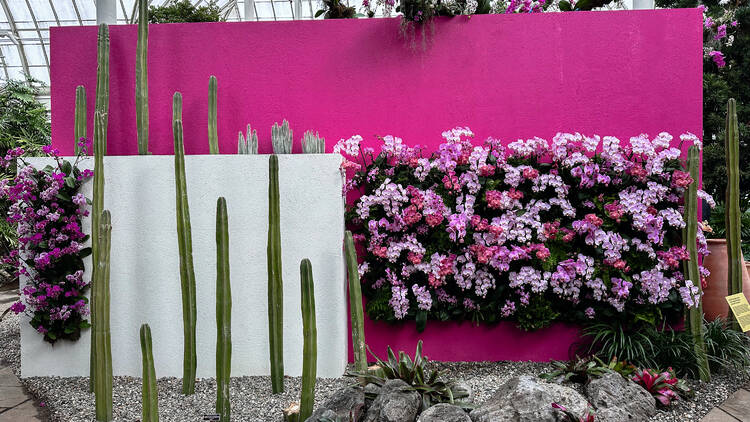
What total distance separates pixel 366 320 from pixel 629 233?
211 cm

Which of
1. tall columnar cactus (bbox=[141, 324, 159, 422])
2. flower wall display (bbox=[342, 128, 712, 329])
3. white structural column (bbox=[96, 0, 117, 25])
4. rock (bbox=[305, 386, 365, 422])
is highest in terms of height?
white structural column (bbox=[96, 0, 117, 25])

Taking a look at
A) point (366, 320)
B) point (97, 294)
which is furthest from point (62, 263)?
point (366, 320)

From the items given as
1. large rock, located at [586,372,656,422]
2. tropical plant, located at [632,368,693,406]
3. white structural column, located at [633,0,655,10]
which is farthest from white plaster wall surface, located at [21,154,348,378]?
white structural column, located at [633,0,655,10]

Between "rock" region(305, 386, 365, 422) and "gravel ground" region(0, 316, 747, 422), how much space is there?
43 centimetres

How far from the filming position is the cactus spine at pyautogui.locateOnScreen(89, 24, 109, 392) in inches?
119

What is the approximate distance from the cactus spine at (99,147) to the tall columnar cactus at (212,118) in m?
0.70

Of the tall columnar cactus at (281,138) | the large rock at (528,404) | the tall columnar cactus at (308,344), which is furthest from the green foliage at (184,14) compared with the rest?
the large rock at (528,404)

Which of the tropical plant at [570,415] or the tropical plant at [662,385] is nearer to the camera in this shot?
the tropical plant at [570,415]

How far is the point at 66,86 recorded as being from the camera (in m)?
3.96

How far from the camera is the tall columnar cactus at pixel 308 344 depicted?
9.06 ft

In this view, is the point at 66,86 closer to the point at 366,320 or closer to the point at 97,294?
the point at 97,294

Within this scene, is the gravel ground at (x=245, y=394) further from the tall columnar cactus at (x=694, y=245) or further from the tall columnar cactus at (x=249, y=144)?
→ the tall columnar cactus at (x=249, y=144)

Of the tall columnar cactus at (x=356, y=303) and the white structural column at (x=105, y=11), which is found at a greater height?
the white structural column at (x=105, y=11)

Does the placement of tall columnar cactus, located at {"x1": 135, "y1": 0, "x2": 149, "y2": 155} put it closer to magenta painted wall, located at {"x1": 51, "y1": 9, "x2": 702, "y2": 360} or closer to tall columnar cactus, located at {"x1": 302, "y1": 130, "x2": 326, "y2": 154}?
magenta painted wall, located at {"x1": 51, "y1": 9, "x2": 702, "y2": 360}
